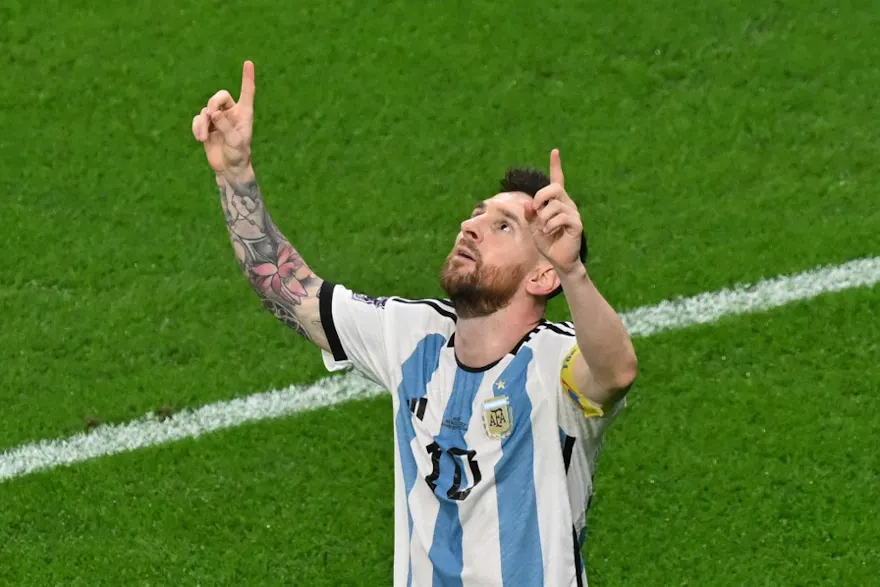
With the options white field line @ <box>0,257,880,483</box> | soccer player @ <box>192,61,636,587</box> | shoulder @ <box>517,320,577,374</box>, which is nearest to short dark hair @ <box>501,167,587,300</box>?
soccer player @ <box>192,61,636,587</box>

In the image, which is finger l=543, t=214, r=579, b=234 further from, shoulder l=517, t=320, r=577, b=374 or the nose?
the nose

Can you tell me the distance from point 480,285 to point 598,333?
57cm

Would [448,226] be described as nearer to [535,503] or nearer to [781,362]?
[781,362]

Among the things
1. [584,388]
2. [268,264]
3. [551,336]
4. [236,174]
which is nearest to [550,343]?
[551,336]

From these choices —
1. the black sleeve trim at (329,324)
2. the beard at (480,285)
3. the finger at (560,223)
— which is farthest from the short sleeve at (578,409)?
the black sleeve trim at (329,324)

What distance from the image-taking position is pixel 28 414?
5672 millimetres

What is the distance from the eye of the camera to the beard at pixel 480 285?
358cm

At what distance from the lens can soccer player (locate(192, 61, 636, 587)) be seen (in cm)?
349

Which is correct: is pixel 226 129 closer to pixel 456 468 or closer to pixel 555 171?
pixel 555 171

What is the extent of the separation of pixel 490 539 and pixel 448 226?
9.73 ft

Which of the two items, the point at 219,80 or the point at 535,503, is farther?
the point at 219,80

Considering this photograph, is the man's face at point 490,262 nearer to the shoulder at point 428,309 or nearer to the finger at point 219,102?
the shoulder at point 428,309

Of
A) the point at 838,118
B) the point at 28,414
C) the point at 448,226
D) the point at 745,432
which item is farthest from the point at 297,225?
the point at 838,118

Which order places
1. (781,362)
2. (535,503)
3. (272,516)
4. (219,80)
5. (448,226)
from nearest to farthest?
(535,503) < (272,516) < (781,362) < (448,226) < (219,80)
